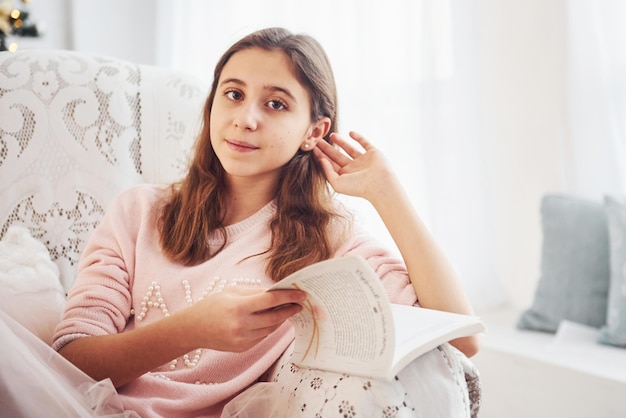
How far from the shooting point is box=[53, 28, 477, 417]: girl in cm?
108

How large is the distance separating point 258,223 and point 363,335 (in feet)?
1.61

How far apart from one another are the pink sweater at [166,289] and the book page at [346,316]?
0.24 meters

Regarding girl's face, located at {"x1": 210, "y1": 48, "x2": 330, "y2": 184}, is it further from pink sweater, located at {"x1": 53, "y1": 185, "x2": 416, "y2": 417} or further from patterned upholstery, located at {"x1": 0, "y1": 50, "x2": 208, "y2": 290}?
patterned upholstery, located at {"x1": 0, "y1": 50, "x2": 208, "y2": 290}

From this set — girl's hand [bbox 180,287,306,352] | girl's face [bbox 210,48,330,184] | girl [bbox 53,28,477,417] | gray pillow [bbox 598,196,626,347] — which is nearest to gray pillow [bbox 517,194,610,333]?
gray pillow [bbox 598,196,626,347]

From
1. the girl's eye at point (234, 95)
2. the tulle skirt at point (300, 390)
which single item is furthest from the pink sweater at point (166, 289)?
the girl's eye at point (234, 95)

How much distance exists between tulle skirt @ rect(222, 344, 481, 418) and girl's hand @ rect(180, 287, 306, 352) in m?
0.10

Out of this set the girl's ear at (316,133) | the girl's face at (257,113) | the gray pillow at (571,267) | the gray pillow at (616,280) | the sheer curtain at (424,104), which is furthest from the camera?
the sheer curtain at (424,104)

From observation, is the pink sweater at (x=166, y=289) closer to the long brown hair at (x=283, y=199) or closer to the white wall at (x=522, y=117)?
the long brown hair at (x=283, y=199)

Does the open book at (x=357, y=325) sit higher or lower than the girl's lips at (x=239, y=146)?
lower

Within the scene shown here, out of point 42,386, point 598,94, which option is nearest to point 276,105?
point 42,386

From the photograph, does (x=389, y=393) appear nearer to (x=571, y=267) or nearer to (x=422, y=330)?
(x=422, y=330)

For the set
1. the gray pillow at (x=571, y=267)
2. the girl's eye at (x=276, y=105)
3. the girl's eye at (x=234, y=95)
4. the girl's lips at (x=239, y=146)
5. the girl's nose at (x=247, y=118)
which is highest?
the girl's eye at (x=234, y=95)

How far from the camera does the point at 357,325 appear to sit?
2.83 ft

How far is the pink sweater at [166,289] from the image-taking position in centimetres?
111
